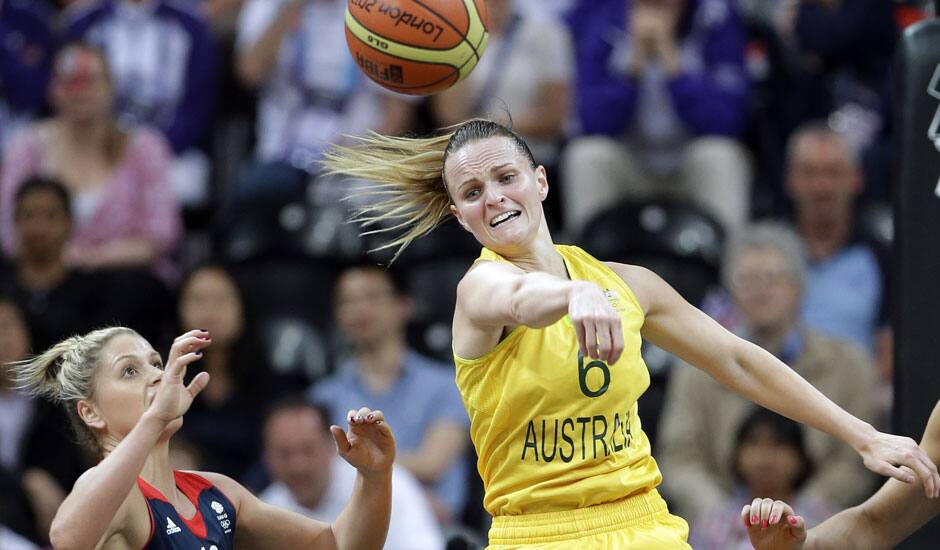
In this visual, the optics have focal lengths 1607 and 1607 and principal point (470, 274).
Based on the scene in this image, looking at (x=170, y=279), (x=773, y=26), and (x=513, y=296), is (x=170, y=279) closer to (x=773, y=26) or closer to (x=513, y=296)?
(x=773, y=26)

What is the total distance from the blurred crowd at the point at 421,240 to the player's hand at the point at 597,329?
3506 mm

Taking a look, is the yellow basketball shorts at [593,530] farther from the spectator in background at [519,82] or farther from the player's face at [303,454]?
the spectator in background at [519,82]

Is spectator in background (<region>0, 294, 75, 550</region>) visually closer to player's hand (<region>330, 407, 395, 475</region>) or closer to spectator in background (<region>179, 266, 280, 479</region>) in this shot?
spectator in background (<region>179, 266, 280, 479</region>)

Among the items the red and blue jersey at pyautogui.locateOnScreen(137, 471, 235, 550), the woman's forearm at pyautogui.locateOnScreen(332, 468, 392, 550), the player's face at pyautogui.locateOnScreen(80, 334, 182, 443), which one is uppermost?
the player's face at pyautogui.locateOnScreen(80, 334, 182, 443)

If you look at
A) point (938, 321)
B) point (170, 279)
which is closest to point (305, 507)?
point (170, 279)

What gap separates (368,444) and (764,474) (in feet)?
8.98

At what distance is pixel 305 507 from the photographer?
24.6 feet

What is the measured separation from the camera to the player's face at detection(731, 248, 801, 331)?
7820 millimetres

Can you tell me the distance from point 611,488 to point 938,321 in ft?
4.48

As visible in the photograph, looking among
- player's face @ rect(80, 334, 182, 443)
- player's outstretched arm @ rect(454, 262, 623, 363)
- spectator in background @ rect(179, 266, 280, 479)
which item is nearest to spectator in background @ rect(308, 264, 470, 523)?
spectator in background @ rect(179, 266, 280, 479)

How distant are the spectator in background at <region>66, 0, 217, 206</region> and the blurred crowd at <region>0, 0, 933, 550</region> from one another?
2 cm

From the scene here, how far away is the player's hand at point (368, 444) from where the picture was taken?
16.5ft

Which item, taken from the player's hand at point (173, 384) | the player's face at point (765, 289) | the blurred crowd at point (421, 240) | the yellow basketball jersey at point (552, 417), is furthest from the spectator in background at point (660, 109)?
the player's hand at point (173, 384)

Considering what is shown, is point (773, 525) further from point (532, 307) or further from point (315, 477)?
point (315, 477)
